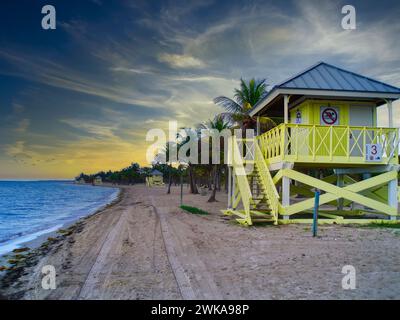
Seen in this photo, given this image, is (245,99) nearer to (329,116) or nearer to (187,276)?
(329,116)

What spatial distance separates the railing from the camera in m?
13.1

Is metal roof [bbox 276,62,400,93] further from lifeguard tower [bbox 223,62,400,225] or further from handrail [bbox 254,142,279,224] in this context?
handrail [bbox 254,142,279,224]

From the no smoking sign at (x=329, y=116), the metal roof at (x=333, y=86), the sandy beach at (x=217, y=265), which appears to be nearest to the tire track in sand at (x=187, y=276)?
the sandy beach at (x=217, y=265)

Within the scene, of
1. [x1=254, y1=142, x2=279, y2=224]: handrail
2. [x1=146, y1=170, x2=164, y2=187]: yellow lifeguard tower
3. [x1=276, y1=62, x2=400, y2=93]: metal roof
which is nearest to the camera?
[x1=254, y1=142, x2=279, y2=224]: handrail

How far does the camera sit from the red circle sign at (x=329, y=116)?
1430 centimetres

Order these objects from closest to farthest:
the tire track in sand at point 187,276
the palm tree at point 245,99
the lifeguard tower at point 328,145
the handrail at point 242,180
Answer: the tire track in sand at point 187,276
the handrail at point 242,180
the lifeguard tower at point 328,145
the palm tree at point 245,99

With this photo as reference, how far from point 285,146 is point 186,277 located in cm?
836

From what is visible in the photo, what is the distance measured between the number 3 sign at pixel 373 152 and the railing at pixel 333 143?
0.04 m

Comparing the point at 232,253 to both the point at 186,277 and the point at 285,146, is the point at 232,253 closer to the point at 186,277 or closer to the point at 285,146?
the point at 186,277

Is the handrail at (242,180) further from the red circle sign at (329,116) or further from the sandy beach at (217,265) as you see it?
the red circle sign at (329,116)

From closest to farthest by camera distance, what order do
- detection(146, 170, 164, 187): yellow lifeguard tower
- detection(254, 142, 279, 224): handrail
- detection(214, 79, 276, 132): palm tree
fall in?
detection(254, 142, 279, 224): handrail, detection(214, 79, 276, 132): palm tree, detection(146, 170, 164, 187): yellow lifeguard tower

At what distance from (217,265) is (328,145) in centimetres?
899

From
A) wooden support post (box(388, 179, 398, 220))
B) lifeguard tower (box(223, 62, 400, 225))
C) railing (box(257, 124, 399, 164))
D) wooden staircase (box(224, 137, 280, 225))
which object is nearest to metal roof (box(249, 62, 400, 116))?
lifeguard tower (box(223, 62, 400, 225))
